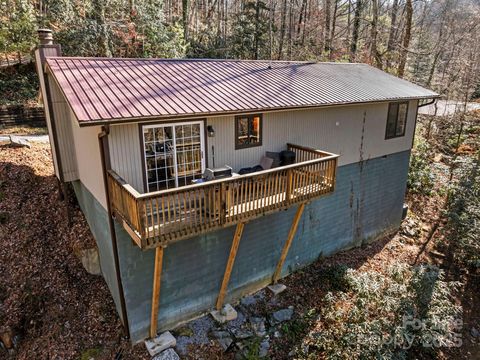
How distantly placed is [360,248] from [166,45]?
16.0 meters

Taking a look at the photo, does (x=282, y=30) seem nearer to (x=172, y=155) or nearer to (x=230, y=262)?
(x=172, y=155)

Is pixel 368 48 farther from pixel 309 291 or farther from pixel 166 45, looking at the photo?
pixel 309 291

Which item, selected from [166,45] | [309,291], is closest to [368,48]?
[166,45]

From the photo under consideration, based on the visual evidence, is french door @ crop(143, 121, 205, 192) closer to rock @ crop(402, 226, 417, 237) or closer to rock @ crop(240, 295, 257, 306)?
rock @ crop(240, 295, 257, 306)

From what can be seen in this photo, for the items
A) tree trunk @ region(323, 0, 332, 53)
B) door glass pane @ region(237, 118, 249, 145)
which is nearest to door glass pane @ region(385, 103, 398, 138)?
door glass pane @ region(237, 118, 249, 145)

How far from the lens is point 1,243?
10.4 metres

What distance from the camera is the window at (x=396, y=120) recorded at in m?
13.3

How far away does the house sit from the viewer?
717cm

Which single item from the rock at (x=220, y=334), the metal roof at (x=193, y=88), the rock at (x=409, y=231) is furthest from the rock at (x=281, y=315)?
the rock at (x=409, y=231)

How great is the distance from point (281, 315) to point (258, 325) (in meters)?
0.83

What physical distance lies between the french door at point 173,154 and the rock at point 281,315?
481cm

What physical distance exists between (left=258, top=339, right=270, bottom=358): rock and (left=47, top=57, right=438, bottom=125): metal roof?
20.3 feet

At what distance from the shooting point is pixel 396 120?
13.7 m

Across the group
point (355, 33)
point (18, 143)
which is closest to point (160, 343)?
point (18, 143)
